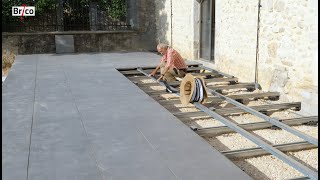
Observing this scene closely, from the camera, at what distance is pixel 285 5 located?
6996 millimetres

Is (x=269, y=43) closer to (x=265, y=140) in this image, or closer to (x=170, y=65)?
(x=170, y=65)

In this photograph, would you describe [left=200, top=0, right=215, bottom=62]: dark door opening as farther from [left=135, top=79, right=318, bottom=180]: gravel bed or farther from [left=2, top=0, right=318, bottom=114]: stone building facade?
[left=135, top=79, right=318, bottom=180]: gravel bed

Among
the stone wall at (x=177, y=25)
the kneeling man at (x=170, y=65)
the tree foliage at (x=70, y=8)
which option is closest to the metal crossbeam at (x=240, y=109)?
the kneeling man at (x=170, y=65)

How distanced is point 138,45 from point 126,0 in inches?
91.4

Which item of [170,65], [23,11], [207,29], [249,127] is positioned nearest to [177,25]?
[207,29]

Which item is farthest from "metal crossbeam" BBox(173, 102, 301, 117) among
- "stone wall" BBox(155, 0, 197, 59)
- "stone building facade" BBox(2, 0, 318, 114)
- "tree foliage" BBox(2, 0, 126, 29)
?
"tree foliage" BBox(2, 0, 126, 29)

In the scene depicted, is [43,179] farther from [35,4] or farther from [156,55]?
[35,4]

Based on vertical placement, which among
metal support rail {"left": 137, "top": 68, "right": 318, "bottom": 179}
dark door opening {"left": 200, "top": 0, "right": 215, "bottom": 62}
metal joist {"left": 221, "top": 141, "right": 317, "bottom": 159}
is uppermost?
dark door opening {"left": 200, "top": 0, "right": 215, "bottom": 62}

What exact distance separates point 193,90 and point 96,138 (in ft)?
7.17

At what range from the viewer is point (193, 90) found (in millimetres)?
6094

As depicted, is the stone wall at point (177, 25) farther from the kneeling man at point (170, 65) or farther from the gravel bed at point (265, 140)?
the gravel bed at point (265, 140)

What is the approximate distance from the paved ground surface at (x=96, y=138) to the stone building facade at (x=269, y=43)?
2643 millimetres

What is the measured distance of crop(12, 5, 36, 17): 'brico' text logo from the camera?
580 inches

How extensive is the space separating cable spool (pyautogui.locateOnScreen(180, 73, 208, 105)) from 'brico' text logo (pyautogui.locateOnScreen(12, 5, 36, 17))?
10546 millimetres
